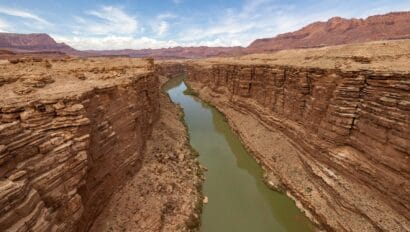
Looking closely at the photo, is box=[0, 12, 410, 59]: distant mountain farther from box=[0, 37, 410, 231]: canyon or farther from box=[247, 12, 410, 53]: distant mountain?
box=[0, 37, 410, 231]: canyon

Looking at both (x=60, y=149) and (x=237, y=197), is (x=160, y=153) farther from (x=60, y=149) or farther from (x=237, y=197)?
(x=60, y=149)

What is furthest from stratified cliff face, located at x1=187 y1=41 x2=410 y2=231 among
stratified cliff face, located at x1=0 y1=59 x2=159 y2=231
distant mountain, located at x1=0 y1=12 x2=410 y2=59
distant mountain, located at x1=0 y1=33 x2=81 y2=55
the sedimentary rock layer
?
distant mountain, located at x1=0 y1=33 x2=81 y2=55

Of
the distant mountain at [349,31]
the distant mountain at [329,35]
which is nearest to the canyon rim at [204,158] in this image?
the distant mountain at [329,35]

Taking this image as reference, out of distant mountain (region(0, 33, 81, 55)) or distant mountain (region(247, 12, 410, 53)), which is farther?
distant mountain (region(0, 33, 81, 55))

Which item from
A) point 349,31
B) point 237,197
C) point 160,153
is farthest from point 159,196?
point 349,31

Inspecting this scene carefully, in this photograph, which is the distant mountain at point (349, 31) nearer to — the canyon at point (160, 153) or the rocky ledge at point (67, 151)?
the canyon at point (160, 153)

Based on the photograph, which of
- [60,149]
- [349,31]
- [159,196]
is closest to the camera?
[60,149]
